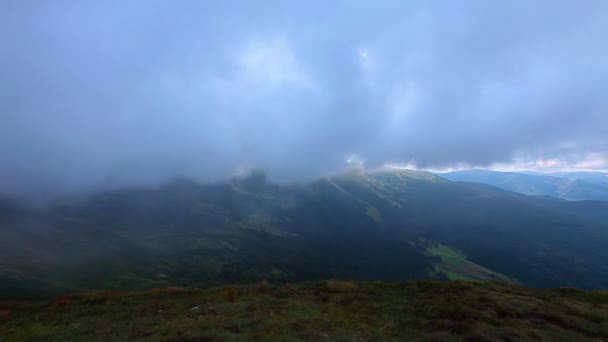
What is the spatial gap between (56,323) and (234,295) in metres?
16.4

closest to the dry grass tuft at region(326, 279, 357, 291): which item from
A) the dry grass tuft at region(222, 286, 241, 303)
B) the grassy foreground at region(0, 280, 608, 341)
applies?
the grassy foreground at region(0, 280, 608, 341)

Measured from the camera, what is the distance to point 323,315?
26859 millimetres

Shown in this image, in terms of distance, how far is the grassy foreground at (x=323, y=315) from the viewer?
22.2m

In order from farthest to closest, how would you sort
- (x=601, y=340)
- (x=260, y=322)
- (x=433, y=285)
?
(x=433, y=285)
(x=260, y=322)
(x=601, y=340)

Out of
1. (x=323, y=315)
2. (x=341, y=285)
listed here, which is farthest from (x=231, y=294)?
(x=341, y=285)

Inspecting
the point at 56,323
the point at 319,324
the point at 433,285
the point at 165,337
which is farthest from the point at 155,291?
the point at 433,285

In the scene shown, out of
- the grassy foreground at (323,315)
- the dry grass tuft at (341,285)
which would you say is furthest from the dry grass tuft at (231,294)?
the dry grass tuft at (341,285)

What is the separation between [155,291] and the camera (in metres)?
38.6

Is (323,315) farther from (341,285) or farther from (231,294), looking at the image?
(231,294)

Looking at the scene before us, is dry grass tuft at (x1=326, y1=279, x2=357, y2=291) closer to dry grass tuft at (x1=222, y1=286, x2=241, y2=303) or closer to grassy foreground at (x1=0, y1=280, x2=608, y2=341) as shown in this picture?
grassy foreground at (x1=0, y1=280, x2=608, y2=341)

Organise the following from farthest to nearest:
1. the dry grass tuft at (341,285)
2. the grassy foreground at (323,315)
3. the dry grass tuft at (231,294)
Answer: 1. the dry grass tuft at (341,285)
2. the dry grass tuft at (231,294)
3. the grassy foreground at (323,315)

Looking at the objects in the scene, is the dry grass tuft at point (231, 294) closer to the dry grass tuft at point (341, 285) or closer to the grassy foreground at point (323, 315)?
the grassy foreground at point (323, 315)

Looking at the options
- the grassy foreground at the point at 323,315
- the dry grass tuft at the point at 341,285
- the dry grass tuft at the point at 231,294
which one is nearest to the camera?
the grassy foreground at the point at 323,315

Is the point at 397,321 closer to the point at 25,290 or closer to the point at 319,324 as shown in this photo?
the point at 319,324
